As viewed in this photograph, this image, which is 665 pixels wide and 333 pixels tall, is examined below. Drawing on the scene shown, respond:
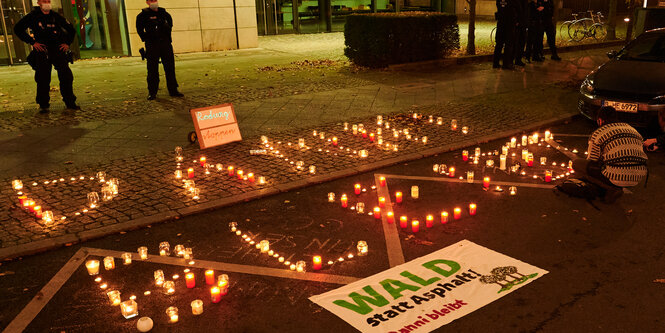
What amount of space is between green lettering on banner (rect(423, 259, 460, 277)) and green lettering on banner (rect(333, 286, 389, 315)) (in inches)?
25.7

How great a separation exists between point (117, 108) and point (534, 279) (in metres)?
8.97

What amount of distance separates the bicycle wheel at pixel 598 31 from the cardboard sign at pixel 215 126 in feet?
60.1

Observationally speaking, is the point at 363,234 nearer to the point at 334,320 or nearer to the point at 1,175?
the point at 334,320

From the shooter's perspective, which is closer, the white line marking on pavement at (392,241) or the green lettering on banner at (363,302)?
the green lettering on banner at (363,302)

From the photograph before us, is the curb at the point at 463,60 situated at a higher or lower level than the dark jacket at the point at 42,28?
lower

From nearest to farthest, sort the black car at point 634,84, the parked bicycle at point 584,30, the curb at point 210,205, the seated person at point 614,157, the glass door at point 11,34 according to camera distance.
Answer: the curb at point 210,205 < the seated person at point 614,157 < the black car at point 634,84 < the glass door at point 11,34 < the parked bicycle at point 584,30

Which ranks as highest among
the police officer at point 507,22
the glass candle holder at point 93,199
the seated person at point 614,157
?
the police officer at point 507,22

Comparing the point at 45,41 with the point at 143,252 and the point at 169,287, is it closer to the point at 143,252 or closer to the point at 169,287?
the point at 143,252

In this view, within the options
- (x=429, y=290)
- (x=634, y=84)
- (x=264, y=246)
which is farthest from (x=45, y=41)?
(x=634, y=84)

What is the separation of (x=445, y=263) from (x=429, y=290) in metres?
0.52

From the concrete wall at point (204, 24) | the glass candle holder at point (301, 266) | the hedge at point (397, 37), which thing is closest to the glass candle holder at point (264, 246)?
the glass candle holder at point (301, 266)

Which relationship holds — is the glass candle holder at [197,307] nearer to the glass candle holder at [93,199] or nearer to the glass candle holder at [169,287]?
the glass candle holder at [169,287]

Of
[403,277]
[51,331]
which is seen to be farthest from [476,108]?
[51,331]

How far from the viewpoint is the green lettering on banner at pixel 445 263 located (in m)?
4.78
